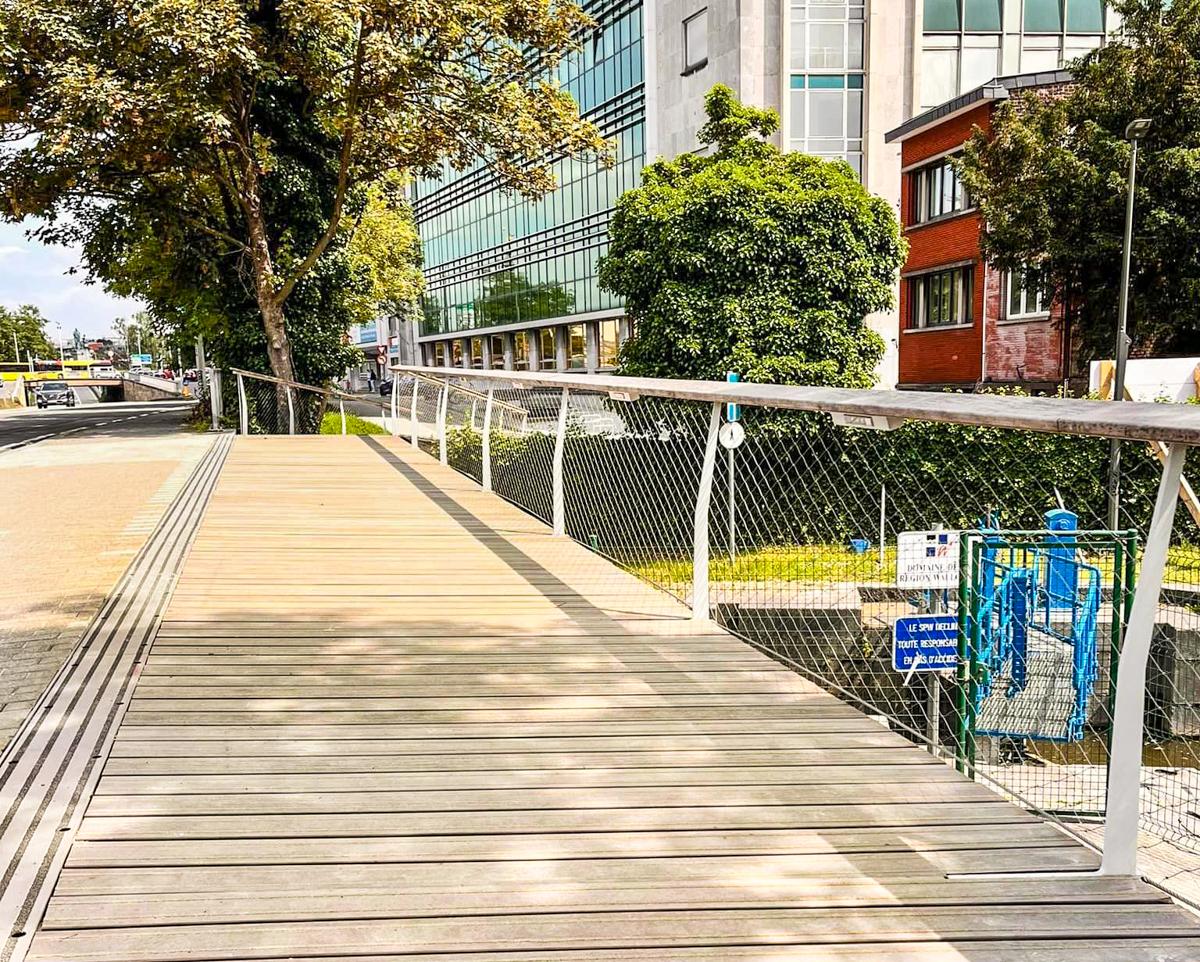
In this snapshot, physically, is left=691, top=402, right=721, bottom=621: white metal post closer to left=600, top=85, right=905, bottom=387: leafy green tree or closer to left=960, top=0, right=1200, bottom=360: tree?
left=600, top=85, right=905, bottom=387: leafy green tree

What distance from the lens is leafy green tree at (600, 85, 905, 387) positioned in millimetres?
19359

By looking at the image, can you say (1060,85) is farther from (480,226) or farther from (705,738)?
(480,226)

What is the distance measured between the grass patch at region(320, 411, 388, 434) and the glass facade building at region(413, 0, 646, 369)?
44.0 ft

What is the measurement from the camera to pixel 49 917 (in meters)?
2.33

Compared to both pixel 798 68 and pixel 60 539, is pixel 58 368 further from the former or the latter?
pixel 60 539

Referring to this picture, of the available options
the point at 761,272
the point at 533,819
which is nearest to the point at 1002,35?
the point at 761,272

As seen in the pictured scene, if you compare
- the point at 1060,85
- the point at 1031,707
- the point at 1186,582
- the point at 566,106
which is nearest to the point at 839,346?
the point at 566,106

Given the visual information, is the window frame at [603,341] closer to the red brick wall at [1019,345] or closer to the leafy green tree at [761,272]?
the red brick wall at [1019,345]

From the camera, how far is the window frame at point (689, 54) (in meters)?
35.8

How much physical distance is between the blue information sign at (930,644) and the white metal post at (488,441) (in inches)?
165

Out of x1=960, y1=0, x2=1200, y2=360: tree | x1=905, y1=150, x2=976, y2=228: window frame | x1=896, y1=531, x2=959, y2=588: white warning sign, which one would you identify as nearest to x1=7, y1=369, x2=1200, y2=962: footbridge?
x1=896, y1=531, x2=959, y2=588: white warning sign

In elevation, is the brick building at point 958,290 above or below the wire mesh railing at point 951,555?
above

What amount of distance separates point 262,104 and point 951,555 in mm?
18311

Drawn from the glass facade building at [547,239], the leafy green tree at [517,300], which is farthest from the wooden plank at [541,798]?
the leafy green tree at [517,300]
